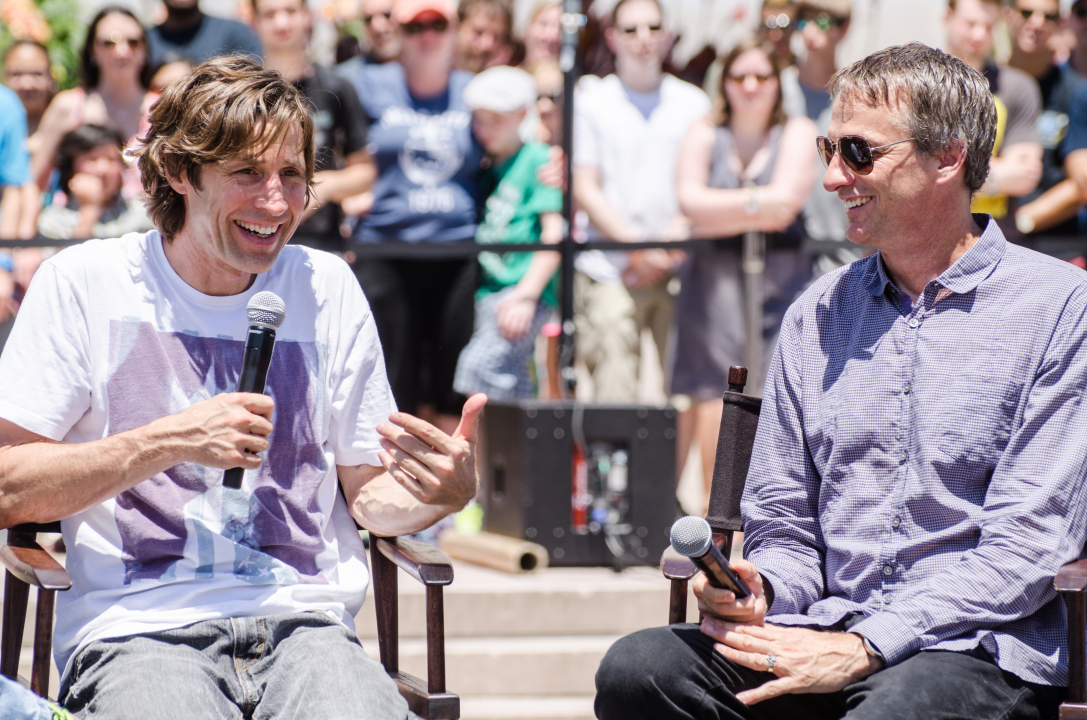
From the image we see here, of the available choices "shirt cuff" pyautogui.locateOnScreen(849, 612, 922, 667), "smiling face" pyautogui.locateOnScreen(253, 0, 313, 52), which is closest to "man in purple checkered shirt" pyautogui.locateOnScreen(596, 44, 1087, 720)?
"shirt cuff" pyautogui.locateOnScreen(849, 612, 922, 667)

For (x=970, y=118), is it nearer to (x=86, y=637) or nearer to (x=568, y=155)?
(x=86, y=637)

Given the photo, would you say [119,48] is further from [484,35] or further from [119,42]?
[484,35]

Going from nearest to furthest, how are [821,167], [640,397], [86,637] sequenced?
1. [86,637]
2. [821,167]
3. [640,397]

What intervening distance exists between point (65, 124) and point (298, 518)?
3760 mm

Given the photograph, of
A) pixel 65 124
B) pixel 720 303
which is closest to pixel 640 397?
pixel 720 303

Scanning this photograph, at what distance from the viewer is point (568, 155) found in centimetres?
536

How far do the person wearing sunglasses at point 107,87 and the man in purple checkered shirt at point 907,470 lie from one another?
12.9 ft

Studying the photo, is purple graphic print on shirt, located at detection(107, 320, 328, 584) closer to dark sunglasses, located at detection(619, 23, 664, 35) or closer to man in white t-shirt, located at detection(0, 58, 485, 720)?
man in white t-shirt, located at detection(0, 58, 485, 720)

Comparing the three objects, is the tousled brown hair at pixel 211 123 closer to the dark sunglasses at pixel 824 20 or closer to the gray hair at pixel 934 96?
the gray hair at pixel 934 96

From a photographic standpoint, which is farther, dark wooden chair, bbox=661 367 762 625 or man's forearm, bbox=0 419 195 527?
dark wooden chair, bbox=661 367 762 625

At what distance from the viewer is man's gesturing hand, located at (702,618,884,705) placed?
2.44 m

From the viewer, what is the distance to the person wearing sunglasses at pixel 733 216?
532 centimetres

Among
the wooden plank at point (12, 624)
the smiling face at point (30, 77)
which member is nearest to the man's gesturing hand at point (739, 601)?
the wooden plank at point (12, 624)

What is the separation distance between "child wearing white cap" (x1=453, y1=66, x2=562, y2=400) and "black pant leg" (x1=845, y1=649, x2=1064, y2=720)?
3.12 metres
